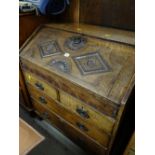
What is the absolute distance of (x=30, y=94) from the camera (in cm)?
166

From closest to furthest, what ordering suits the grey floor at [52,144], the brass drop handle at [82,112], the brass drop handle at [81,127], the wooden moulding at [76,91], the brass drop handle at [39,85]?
the wooden moulding at [76,91], the brass drop handle at [82,112], the brass drop handle at [81,127], the brass drop handle at [39,85], the grey floor at [52,144]

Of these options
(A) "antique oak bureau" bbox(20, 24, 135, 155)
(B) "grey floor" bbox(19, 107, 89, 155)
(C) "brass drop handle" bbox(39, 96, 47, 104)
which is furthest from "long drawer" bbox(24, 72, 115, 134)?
(B) "grey floor" bbox(19, 107, 89, 155)

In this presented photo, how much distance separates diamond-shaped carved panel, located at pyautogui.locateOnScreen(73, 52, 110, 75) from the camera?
103 cm

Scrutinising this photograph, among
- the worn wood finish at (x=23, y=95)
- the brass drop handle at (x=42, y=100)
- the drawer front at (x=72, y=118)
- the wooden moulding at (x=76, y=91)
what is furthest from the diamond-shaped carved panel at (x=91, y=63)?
the worn wood finish at (x=23, y=95)

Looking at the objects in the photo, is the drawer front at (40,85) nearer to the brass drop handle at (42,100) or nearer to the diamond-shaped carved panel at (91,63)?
the brass drop handle at (42,100)

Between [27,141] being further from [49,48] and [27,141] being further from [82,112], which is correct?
[49,48]

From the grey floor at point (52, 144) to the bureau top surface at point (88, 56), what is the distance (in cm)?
83

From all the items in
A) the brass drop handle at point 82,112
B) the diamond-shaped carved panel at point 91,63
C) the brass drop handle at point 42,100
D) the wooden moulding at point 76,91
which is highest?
the diamond-shaped carved panel at point 91,63

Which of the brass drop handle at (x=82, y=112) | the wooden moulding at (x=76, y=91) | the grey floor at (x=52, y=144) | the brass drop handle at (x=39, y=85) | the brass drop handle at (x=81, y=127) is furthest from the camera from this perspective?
the grey floor at (x=52, y=144)

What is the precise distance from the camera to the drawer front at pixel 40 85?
51.6 inches

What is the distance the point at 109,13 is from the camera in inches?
53.9

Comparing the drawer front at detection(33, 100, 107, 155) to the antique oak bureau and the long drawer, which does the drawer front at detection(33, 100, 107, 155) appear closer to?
the antique oak bureau
